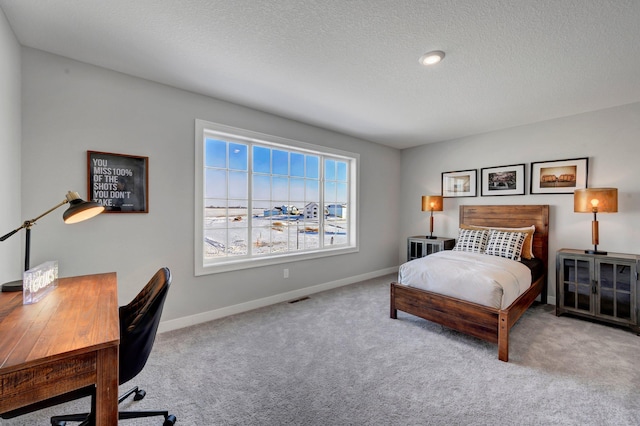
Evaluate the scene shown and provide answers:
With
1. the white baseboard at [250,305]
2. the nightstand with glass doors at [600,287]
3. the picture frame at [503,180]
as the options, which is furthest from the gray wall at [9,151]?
the picture frame at [503,180]

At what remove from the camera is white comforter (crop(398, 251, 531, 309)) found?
8.03 feet

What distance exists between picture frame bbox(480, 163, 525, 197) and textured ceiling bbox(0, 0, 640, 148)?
1.03m

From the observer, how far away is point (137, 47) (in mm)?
2145

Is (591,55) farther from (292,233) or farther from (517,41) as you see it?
(292,233)

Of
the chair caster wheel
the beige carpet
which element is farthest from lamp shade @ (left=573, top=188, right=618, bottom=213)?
the chair caster wheel

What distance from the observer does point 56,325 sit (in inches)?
45.7

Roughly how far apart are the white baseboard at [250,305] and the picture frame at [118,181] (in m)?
1.21

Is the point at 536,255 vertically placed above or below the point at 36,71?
below

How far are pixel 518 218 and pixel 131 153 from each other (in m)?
4.92

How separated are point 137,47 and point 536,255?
16.7ft

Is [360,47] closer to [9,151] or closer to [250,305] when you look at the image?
[9,151]

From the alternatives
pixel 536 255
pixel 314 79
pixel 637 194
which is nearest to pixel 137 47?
pixel 314 79

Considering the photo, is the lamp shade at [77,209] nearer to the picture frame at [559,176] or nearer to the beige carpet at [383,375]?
the beige carpet at [383,375]

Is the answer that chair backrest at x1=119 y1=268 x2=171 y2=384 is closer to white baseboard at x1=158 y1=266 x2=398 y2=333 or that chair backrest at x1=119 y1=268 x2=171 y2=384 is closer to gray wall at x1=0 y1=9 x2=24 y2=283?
gray wall at x1=0 y1=9 x2=24 y2=283
